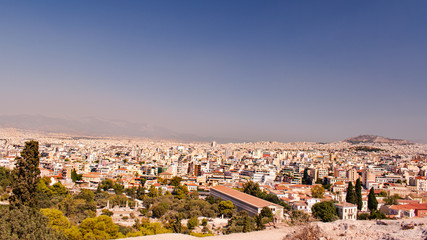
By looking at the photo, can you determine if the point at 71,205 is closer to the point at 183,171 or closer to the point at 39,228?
the point at 39,228

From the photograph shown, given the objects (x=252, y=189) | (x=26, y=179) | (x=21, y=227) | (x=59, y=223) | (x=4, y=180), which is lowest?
(x=4, y=180)

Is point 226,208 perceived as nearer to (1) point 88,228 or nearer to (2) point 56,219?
(1) point 88,228

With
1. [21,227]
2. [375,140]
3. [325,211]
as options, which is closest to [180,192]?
[325,211]

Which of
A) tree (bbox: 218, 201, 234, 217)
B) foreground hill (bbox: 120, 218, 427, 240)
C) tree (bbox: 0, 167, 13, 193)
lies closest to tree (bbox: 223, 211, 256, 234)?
tree (bbox: 218, 201, 234, 217)

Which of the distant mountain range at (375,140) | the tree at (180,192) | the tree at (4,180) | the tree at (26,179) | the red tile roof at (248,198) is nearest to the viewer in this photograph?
the tree at (26,179)

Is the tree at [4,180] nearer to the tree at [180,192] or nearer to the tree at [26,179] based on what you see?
the tree at [180,192]

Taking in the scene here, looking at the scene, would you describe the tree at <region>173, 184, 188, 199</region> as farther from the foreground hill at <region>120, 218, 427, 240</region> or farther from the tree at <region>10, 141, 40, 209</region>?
the foreground hill at <region>120, 218, 427, 240</region>

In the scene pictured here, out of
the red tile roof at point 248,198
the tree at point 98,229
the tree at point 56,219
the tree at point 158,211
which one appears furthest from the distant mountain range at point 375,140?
the tree at point 56,219
